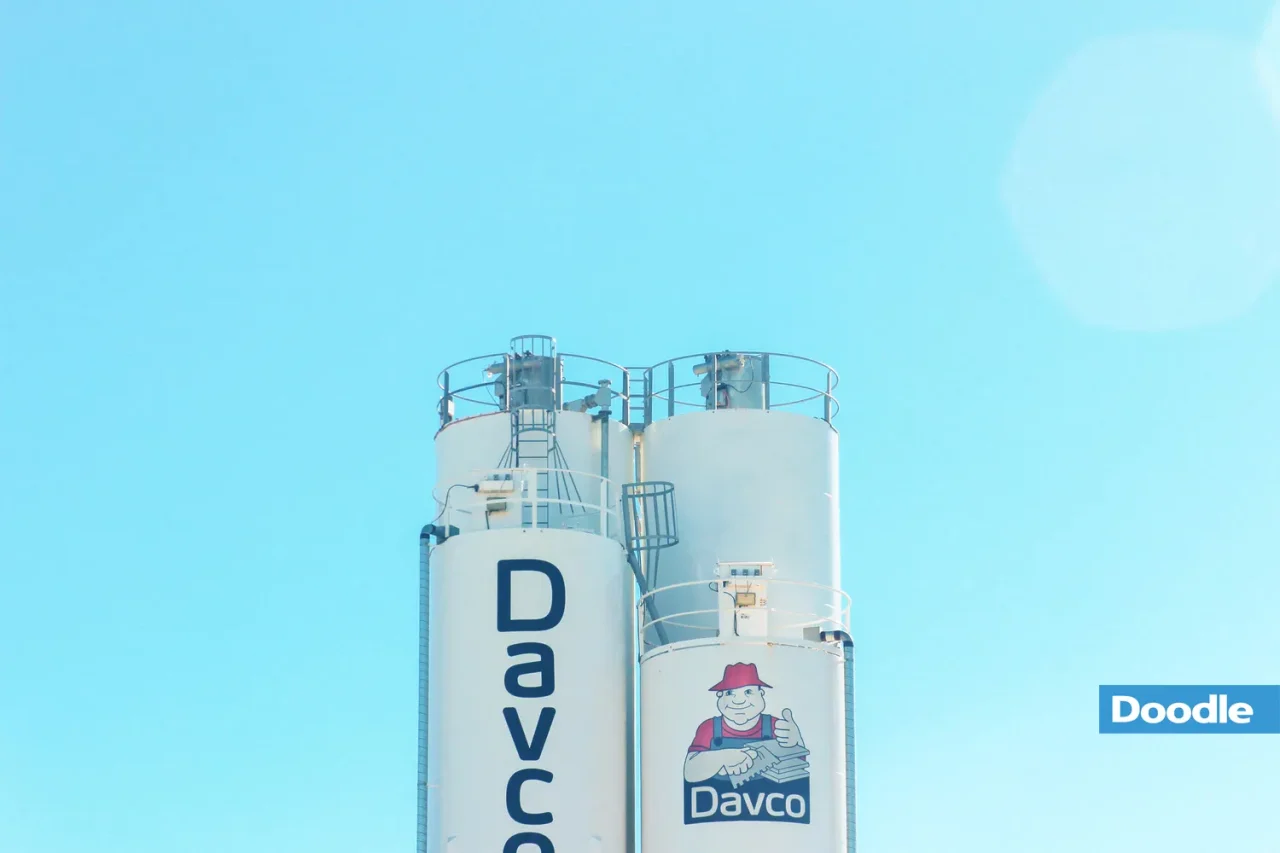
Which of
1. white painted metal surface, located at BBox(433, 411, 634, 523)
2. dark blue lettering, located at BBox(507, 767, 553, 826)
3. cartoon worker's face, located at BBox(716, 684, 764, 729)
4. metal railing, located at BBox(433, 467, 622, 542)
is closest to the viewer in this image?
dark blue lettering, located at BBox(507, 767, 553, 826)

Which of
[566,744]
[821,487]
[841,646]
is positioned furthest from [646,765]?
[821,487]

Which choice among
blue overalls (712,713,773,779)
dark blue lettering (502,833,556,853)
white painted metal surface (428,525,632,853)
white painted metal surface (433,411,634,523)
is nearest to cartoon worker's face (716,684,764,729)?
blue overalls (712,713,773,779)

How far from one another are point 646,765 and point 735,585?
4.00 metres

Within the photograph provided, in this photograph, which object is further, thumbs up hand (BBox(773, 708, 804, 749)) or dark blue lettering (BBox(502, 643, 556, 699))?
dark blue lettering (BBox(502, 643, 556, 699))

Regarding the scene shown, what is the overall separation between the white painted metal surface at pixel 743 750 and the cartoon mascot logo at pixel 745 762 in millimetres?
19

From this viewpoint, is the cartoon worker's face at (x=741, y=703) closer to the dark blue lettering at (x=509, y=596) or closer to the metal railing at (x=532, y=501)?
the dark blue lettering at (x=509, y=596)

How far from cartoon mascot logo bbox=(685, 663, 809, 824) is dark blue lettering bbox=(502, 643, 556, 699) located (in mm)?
3165

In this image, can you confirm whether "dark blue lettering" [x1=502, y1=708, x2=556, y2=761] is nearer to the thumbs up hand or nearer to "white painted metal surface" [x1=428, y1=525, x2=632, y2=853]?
"white painted metal surface" [x1=428, y1=525, x2=632, y2=853]

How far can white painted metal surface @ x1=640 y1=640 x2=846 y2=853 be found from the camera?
1583 inches

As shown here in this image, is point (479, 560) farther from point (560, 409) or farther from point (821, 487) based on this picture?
point (821, 487)

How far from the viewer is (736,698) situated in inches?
1613

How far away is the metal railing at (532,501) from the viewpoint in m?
43.2

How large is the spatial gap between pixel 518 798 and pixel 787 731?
5396 millimetres

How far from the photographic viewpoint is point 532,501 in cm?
4281
